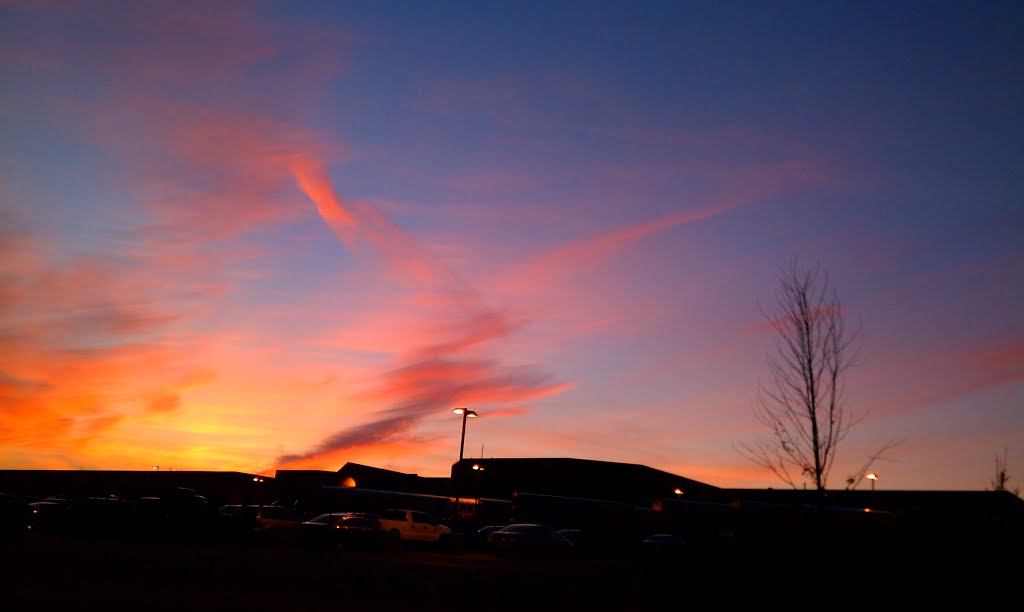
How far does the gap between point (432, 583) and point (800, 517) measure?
8.12m

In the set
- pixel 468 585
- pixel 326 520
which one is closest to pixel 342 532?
pixel 326 520

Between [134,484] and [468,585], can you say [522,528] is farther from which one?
[134,484]

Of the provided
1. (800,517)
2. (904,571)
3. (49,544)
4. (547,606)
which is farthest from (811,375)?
(49,544)

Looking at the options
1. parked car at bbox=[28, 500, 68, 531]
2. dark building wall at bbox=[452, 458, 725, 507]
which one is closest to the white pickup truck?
parked car at bbox=[28, 500, 68, 531]

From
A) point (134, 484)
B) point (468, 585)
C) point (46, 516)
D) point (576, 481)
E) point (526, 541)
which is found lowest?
point (468, 585)

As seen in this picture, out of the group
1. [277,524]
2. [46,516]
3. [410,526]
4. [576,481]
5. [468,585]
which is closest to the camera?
[468,585]

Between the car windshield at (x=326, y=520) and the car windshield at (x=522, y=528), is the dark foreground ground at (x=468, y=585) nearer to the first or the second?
the car windshield at (x=326, y=520)

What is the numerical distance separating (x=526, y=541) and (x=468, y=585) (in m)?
19.7

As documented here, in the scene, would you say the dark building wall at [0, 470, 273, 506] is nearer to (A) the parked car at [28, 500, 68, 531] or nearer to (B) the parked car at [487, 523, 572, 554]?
(A) the parked car at [28, 500, 68, 531]

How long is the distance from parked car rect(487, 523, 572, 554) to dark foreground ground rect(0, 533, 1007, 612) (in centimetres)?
1603

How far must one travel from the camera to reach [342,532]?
112 ft

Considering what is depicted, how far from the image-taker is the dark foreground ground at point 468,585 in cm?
1342

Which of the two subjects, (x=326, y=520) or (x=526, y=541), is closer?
(x=326, y=520)

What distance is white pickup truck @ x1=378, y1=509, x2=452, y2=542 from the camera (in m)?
38.7
